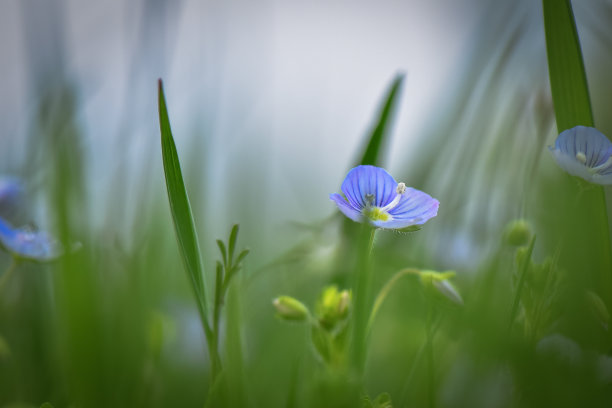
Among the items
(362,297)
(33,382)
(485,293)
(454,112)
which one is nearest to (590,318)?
(485,293)

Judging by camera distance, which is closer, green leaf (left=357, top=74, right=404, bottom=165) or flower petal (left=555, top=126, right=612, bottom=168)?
flower petal (left=555, top=126, right=612, bottom=168)

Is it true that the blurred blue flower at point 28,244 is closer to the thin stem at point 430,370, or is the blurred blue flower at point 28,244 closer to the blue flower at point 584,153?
the thin stem at point 430,370

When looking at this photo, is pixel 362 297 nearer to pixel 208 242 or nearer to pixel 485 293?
pixel 485 293

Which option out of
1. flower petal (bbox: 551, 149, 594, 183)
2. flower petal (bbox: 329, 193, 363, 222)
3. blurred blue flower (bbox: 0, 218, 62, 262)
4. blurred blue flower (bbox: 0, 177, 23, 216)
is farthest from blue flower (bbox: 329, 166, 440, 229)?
blurred blue flower (bbox: 0, 177, 23, 216)

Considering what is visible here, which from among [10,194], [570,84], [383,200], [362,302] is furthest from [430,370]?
[10,194]

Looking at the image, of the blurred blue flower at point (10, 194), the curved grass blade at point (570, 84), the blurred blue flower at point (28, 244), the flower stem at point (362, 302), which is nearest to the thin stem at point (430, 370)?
the flower stem at point (362, 302)

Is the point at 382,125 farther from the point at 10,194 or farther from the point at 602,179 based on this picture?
the point at 10,194

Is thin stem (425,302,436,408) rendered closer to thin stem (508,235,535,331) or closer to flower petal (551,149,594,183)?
thin stem (508,235,535,331)
